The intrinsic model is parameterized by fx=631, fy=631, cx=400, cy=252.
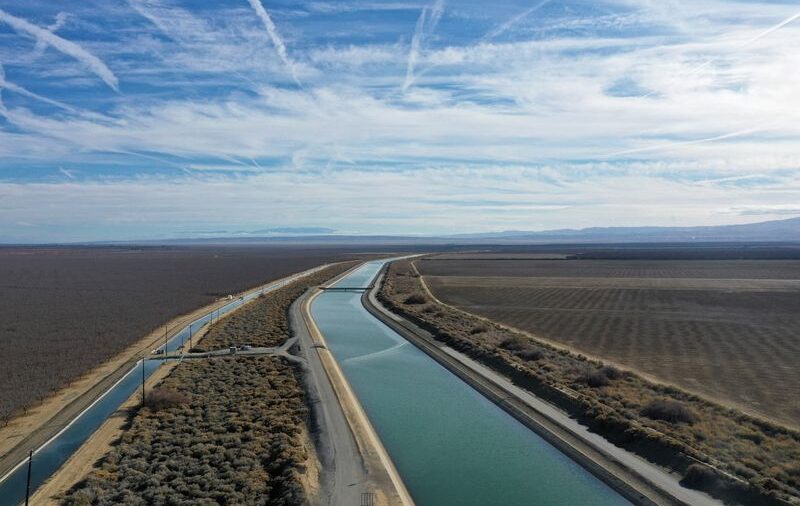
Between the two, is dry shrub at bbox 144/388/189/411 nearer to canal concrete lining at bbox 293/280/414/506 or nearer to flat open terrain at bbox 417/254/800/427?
canal concrete lining at bbox 293/280/414/506

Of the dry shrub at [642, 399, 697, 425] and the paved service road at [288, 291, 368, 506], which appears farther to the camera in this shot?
the dry shrub at [642, 399, 697, 425]

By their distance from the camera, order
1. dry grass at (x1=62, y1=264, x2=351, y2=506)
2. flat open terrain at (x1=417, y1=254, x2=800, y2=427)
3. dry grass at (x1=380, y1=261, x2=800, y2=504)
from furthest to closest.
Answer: flat open terrain at (x1=417, y1=254, x2=800, y2=427)
dry grass at (x1=380, y1=261, x2=800, y2=504)
dry grass at (x1=62, y1=264, x2=351, y2=506)

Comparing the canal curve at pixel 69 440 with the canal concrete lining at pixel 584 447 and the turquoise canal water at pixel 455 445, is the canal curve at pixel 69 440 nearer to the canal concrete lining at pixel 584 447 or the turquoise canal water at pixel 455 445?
the turquoise canal water at pixel 455 445

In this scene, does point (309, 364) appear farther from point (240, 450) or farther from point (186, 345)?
point (240, 450)

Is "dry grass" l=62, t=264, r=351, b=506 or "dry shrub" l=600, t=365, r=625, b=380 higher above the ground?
"dry shrub" l=600, t=365, r=625, b=380

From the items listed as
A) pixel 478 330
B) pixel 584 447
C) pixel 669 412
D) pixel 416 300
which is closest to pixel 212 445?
pixel 584 447

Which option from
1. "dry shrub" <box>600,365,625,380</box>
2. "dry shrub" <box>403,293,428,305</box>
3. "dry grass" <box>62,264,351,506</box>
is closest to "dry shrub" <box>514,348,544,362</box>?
"dry shrub" <box>600,365,625,380</box>

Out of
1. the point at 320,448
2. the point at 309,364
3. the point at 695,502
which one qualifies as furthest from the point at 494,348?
the point at 695,502
